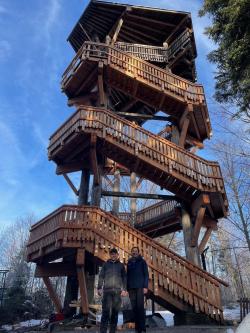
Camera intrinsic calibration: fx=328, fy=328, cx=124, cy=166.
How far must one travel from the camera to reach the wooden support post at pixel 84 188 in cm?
1411

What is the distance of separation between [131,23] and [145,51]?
1.77 m

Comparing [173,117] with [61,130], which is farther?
[173,117]

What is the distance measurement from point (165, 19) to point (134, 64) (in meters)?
4.89

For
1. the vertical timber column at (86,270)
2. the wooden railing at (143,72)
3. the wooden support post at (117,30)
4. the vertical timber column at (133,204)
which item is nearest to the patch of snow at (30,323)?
the vertical timber column at (86,270)

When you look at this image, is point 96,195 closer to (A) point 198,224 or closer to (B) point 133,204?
(A) point 198,224

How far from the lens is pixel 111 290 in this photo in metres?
6.07

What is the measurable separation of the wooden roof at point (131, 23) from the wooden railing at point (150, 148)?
23.2 ft

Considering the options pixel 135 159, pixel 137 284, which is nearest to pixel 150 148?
pixel 135 159

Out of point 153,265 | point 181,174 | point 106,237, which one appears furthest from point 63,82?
point 153,265

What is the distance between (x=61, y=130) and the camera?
13.8 m

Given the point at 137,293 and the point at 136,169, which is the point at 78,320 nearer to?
the point at 137,293

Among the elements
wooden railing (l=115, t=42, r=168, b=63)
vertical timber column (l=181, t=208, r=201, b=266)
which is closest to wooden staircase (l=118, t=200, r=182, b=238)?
vertical timber column (l=181, t=208, r=201, b=266)

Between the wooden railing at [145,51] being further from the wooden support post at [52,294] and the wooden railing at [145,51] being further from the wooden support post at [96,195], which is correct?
the wooden support post at [52,294]

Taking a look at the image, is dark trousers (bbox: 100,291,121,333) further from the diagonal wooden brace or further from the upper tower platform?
the upper tower platform
